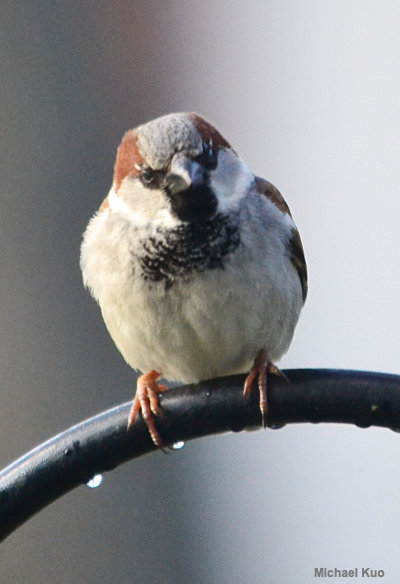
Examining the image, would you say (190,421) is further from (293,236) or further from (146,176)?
(293,236)

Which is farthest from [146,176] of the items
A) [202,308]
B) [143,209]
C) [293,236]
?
[293,236]

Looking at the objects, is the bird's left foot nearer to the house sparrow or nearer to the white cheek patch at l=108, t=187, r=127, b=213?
the house sparrow

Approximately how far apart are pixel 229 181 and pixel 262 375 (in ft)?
1.10

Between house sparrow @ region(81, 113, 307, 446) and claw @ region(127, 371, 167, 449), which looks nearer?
claw @ region(127, 371, 167, 449)

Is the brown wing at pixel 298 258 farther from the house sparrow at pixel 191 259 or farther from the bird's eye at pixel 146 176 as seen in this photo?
the bird's eye at pixel 146 176

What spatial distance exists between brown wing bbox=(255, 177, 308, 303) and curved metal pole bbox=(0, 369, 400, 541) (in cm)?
42

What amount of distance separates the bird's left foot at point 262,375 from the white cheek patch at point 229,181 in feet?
0.79

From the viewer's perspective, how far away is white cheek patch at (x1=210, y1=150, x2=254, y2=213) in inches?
57.4

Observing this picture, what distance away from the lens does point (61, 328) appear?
2.82 m

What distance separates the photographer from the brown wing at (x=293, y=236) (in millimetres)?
1603

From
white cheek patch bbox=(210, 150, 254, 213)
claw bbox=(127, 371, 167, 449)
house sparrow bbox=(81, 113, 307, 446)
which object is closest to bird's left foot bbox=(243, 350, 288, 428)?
house sparrow bbox=(81, 113, 307, 446)

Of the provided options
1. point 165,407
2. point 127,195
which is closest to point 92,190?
point 127,195

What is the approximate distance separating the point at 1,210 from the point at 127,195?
4.59 ft

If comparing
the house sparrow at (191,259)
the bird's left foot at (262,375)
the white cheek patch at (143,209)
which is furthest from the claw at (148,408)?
the white cheek patch at (143,209)
